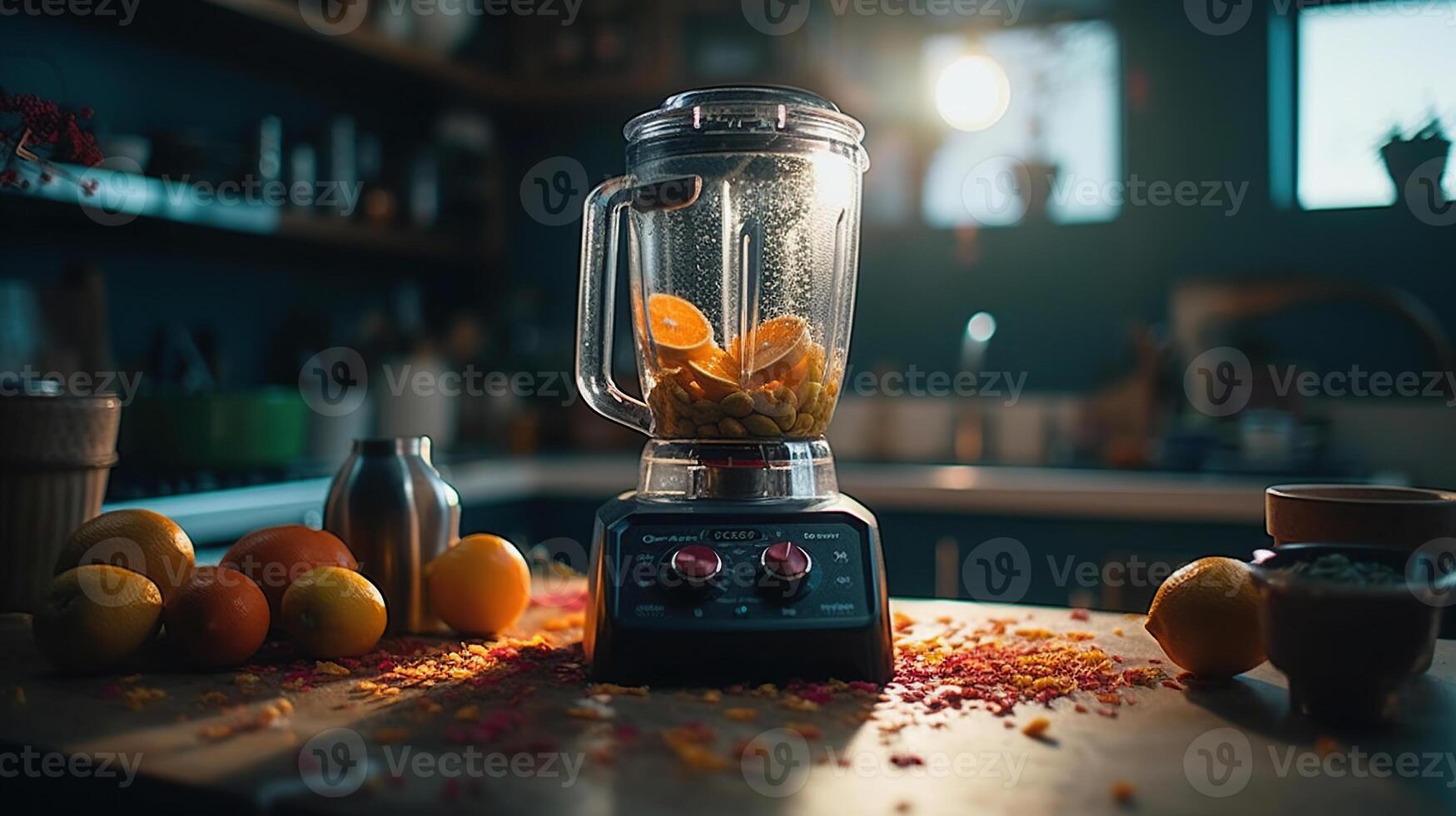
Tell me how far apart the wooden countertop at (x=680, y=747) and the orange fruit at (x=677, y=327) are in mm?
294

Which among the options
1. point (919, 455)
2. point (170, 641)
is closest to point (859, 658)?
point (170, 641)

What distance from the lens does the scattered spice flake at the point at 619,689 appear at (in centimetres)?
81

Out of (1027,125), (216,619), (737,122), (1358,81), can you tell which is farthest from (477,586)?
(1358,81)

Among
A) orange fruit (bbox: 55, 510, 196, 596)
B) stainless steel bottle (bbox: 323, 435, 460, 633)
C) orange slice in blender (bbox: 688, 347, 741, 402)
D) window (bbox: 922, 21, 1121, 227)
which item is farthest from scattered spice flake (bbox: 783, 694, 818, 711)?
window (bbox: 922, 21, 1121, 227)

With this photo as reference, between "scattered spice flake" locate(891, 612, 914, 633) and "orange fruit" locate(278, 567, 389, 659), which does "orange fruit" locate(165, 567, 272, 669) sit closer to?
"orange fruit" locate(278, 567, 389, 659)

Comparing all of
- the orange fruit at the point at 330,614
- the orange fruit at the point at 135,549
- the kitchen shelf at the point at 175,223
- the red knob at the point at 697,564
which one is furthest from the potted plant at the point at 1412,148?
the kitchen shelf at the point at 175,223

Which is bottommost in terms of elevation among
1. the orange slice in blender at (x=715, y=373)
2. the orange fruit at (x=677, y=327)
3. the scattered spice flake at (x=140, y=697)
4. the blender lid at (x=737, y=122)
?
the scattered spice flake at (x=140, y=697)

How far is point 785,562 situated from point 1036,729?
21 centimetres

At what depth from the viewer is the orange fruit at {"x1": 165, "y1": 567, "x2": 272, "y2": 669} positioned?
2.78 ft

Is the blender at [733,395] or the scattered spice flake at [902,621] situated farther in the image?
the scattered spice flake at [902,621]

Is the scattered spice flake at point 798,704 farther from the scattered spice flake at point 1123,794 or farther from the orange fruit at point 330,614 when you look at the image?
the orange fruit at point 330,614

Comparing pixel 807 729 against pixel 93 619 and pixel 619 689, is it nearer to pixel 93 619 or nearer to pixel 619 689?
pixel 619 689

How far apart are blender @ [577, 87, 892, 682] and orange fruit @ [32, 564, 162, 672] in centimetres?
33

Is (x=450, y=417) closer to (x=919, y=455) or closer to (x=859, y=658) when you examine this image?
(x=919, y=455)
